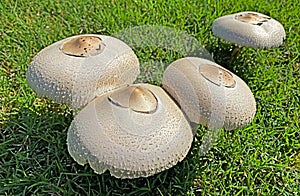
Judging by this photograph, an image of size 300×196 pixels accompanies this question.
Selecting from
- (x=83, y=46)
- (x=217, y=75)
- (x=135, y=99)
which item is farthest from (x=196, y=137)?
(x=83, y=46)

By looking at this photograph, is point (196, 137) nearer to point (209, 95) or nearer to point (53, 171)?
point (209, 95)

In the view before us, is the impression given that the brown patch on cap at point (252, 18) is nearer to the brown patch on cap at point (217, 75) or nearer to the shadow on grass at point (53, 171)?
the brown patch on cap at point (217, 75)

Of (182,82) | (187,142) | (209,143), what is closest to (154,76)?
(209,143)

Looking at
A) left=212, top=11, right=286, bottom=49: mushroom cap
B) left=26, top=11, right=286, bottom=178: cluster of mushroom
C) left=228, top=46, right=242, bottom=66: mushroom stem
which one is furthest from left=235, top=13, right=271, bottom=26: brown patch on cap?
left=26, top=11, right=286, bottom=178: cluster of mushroom

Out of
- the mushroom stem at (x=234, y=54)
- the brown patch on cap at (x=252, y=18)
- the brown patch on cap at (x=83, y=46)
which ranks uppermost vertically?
the brown patch on cap at (x=83, y=46)

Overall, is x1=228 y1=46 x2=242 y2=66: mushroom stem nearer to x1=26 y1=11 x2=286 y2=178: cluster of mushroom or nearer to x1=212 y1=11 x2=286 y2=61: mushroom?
x1=212 y1=11 x2=286 y2=61: mushroom

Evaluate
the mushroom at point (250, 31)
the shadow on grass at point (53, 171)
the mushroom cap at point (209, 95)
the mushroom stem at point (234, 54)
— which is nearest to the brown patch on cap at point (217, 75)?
the mushroom cap at point (209, 95)
